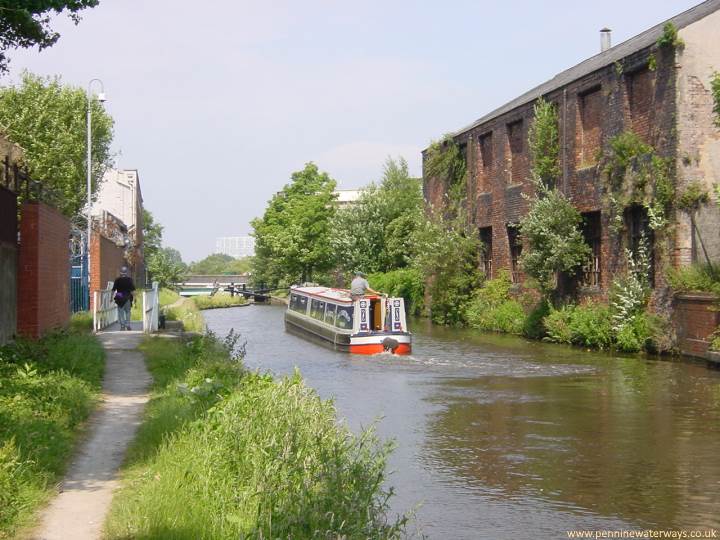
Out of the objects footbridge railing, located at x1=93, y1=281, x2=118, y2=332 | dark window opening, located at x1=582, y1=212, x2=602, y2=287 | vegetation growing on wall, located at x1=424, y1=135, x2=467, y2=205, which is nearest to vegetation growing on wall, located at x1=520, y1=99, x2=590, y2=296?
dark window opening, located at x1=582, y1=212, x2=602, y2=287

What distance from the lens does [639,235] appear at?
22031mm

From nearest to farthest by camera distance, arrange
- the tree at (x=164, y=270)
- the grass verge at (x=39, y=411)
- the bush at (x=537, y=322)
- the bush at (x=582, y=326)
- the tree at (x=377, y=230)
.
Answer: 1. the grass verge at (x=39, y=411)
2. the bush at (x=582, y=326)
3. the bush at (x=537, y=322)
4. the tree at (x=377, y=230)
5. the tree at (x=164, y=270)

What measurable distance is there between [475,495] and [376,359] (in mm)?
13060

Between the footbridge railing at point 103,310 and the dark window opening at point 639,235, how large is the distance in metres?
12.3

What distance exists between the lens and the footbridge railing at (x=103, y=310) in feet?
65.7

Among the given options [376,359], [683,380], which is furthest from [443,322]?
[683,380]

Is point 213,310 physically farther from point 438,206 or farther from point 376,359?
point 376,359

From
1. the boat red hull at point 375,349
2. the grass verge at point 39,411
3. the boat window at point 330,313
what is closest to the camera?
the grass verge at point 39,411

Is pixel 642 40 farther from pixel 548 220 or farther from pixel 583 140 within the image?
pixel 548 220

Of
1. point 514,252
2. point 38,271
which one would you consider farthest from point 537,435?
point 514,252

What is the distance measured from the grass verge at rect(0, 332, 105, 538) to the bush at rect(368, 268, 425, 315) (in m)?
23.7

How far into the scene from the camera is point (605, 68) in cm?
2361

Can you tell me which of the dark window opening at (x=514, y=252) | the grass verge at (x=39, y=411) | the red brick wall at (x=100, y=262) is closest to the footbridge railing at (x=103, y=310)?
the red brick wall at (x=100, y=262)

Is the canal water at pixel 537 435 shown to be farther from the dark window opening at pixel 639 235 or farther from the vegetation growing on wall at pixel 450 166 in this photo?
the vegetation growing on wall at pixel 450 166
